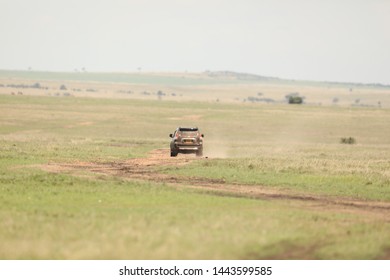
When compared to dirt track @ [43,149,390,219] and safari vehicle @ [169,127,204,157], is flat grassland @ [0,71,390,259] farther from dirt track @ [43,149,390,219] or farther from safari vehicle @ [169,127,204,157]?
safari vehicle @ [169,127,204,157]

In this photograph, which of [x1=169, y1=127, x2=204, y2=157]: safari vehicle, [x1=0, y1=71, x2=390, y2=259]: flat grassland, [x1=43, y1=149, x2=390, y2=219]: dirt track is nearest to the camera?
[x1=0, y1=71, x2=390, y2=259]: flat grassland

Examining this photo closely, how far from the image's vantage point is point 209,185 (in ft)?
107

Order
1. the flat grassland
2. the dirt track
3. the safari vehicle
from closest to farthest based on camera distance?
the flat grassland
the dirt track
the safari vehicle

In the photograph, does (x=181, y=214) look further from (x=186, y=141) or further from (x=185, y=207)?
(x=186, y=141)

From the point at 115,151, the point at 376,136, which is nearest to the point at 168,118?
the point at 376,136

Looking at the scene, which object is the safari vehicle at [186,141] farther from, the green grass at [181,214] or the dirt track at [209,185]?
the green grass at [181,214]

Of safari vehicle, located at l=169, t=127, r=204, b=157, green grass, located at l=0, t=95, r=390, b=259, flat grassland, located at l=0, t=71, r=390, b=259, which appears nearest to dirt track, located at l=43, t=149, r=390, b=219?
flat grassland, located at l=0, t=71, r=390, b=259

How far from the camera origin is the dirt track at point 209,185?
87.7ft

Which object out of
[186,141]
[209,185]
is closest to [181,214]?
[209,185]

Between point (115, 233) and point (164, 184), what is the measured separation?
1243 centimetres

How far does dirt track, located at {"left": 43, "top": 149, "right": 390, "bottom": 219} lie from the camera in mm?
26734

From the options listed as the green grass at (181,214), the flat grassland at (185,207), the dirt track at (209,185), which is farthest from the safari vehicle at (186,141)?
the green grass at (181,214)

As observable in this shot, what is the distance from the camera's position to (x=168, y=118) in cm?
11112
